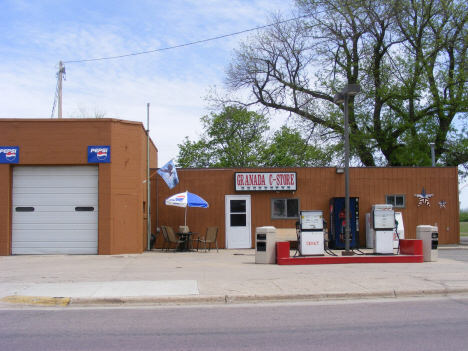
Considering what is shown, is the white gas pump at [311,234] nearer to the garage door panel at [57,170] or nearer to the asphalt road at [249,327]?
the asphalt road at [249,327]

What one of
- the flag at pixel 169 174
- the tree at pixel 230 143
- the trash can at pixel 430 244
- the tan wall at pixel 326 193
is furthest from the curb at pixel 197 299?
the tree at pixel 230 143

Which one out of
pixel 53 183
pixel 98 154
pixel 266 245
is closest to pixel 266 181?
pixel 266 245

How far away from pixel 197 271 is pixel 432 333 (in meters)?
6.78

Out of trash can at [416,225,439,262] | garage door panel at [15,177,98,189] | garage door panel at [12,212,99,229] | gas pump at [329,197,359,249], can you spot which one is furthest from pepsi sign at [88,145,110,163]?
trash can at [416,225,439,262]

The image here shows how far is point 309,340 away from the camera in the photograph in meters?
6.36

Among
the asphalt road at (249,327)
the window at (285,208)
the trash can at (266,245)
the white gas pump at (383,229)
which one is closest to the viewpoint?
the asphalt road at (249,327)

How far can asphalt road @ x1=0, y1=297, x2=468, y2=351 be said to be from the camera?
6160 millimetres

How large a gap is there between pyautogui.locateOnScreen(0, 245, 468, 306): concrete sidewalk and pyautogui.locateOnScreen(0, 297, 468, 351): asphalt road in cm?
48

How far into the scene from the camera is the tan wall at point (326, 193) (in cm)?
1983

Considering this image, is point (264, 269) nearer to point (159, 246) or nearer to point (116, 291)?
point (116, 291)

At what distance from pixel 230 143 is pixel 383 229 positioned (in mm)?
30892

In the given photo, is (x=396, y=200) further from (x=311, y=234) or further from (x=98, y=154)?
(x=98, y=154)

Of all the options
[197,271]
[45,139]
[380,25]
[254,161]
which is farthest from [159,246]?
[254,161]

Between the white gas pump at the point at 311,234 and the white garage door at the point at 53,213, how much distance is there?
7.27 meters
